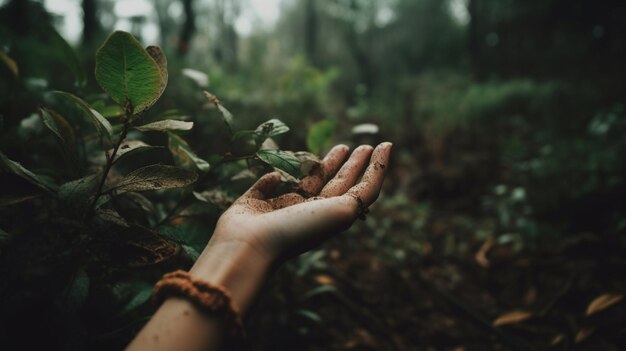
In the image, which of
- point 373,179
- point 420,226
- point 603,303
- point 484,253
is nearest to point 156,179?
point 373,179

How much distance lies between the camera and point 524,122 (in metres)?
5.50

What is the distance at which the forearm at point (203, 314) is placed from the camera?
582 mm

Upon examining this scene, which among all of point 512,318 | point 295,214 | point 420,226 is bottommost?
point 420,226

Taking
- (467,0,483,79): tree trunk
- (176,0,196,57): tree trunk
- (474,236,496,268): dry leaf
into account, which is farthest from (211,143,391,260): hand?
(467,0,483,79): tree trunk

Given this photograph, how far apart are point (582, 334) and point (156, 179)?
1.70 meters

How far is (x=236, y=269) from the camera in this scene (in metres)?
0.66

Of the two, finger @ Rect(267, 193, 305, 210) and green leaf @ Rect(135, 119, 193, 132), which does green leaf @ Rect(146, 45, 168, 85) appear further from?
finger @ Rect(267, 193, 305, 210)

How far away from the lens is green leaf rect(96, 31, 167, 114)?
1.92 ft

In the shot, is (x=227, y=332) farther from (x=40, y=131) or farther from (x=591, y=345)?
(x=591, y=345)

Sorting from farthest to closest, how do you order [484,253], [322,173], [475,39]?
[475,39] → [484,253] → [322,173]

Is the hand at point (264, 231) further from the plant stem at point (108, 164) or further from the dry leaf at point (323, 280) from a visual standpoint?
the dry leaf at point (323, 280)

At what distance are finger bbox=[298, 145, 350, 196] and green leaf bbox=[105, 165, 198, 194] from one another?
1.05 ft

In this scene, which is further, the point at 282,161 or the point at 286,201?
the point at 286,201

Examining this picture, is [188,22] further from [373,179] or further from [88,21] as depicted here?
[373,179]
